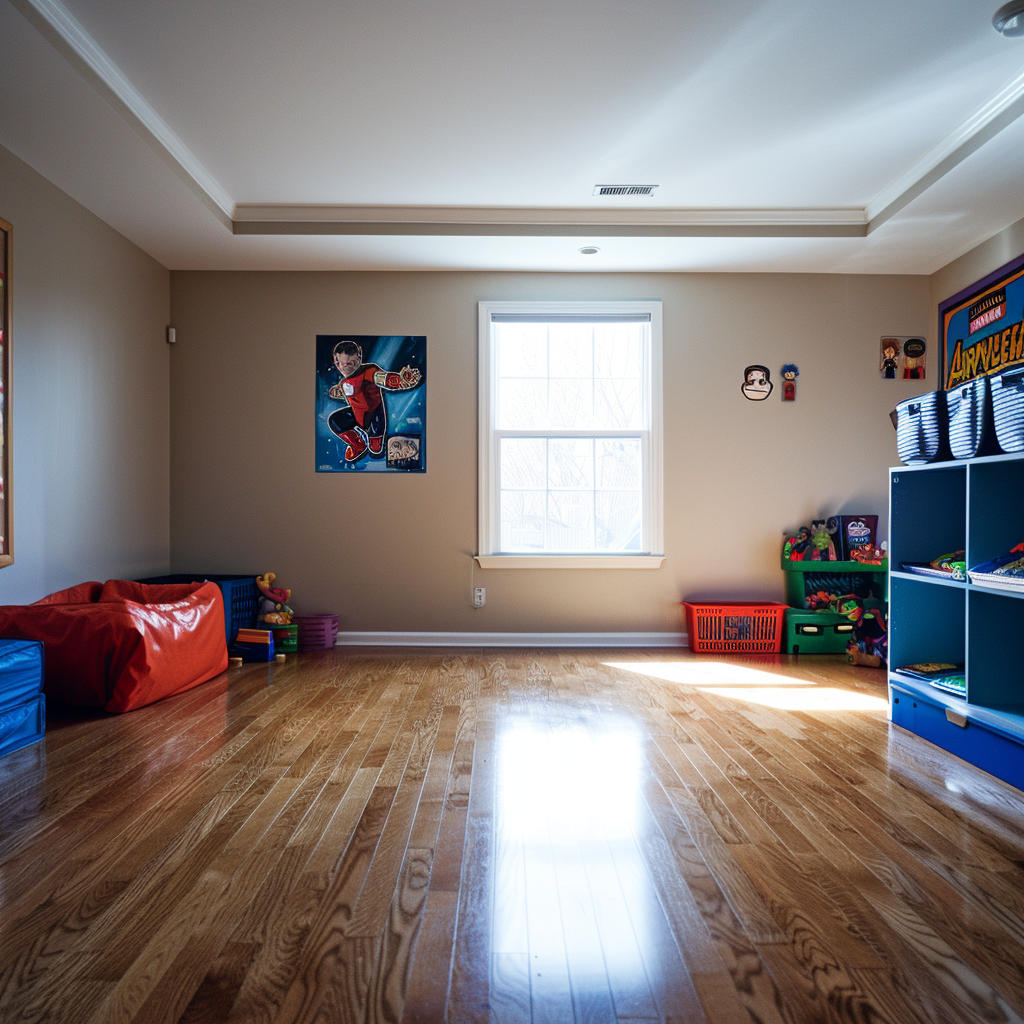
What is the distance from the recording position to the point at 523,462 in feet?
16.6

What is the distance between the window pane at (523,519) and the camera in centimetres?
506

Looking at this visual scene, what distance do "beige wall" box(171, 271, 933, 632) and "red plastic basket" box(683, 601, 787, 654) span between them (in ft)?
0.85

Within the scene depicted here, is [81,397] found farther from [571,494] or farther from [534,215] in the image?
[571,494]

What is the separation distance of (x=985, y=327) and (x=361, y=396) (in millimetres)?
3981

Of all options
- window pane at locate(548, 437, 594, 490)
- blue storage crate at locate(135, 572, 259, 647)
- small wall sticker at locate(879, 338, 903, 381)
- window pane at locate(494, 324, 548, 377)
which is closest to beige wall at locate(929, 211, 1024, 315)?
small wall sticker at locate(879, 338, 903, 381)

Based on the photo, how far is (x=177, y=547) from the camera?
503 centimetres

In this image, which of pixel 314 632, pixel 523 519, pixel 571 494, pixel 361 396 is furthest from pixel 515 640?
pixel 361 396

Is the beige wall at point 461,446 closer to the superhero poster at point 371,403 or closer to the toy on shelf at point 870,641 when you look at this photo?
the superhero poster at point 371,403

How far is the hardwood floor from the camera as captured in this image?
132 centimetres

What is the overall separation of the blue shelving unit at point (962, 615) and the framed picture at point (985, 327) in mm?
1275

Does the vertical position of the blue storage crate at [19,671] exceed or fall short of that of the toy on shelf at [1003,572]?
it falls short

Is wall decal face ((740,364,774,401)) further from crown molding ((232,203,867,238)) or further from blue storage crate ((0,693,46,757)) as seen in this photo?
blue storage crate ((0,693,46,757))

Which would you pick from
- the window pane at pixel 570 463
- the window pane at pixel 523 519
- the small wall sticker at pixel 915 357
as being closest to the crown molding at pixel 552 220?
the small wall sticker at pixel 915 357

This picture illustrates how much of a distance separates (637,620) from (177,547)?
3245mm
